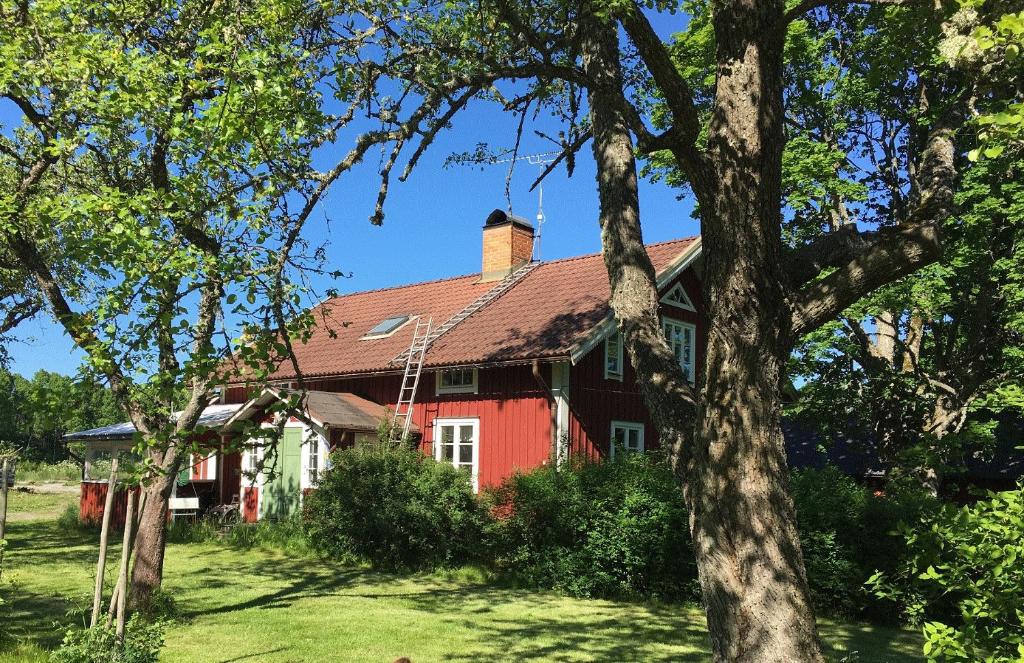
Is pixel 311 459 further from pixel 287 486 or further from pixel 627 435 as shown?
pixel 627 435

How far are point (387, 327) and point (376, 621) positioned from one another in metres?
13.0

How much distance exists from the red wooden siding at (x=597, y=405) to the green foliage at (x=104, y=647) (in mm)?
10802

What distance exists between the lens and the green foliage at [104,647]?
730 cm

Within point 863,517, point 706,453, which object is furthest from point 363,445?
point 706,453

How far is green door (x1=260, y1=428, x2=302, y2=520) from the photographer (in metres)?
21.5

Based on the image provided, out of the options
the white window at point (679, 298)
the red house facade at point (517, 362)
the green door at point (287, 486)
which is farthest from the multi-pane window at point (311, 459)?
the white window at point (679, 298)

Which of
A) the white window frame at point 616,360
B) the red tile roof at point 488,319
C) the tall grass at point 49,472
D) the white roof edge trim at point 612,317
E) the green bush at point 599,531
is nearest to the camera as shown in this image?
the green bush at point 599,531

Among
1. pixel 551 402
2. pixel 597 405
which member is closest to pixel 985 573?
pixel 551 402

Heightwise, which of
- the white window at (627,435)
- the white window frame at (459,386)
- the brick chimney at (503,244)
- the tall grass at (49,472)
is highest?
the brick chimney at (503,244)

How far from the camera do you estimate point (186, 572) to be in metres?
16.0

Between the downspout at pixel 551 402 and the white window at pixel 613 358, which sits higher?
the white window at pixel 613 358

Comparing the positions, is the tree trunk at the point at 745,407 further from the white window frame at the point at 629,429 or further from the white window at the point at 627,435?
the white window at the point at 627,435

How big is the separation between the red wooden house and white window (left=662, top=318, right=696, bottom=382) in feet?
0.17

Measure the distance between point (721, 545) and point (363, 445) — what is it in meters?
13.6
